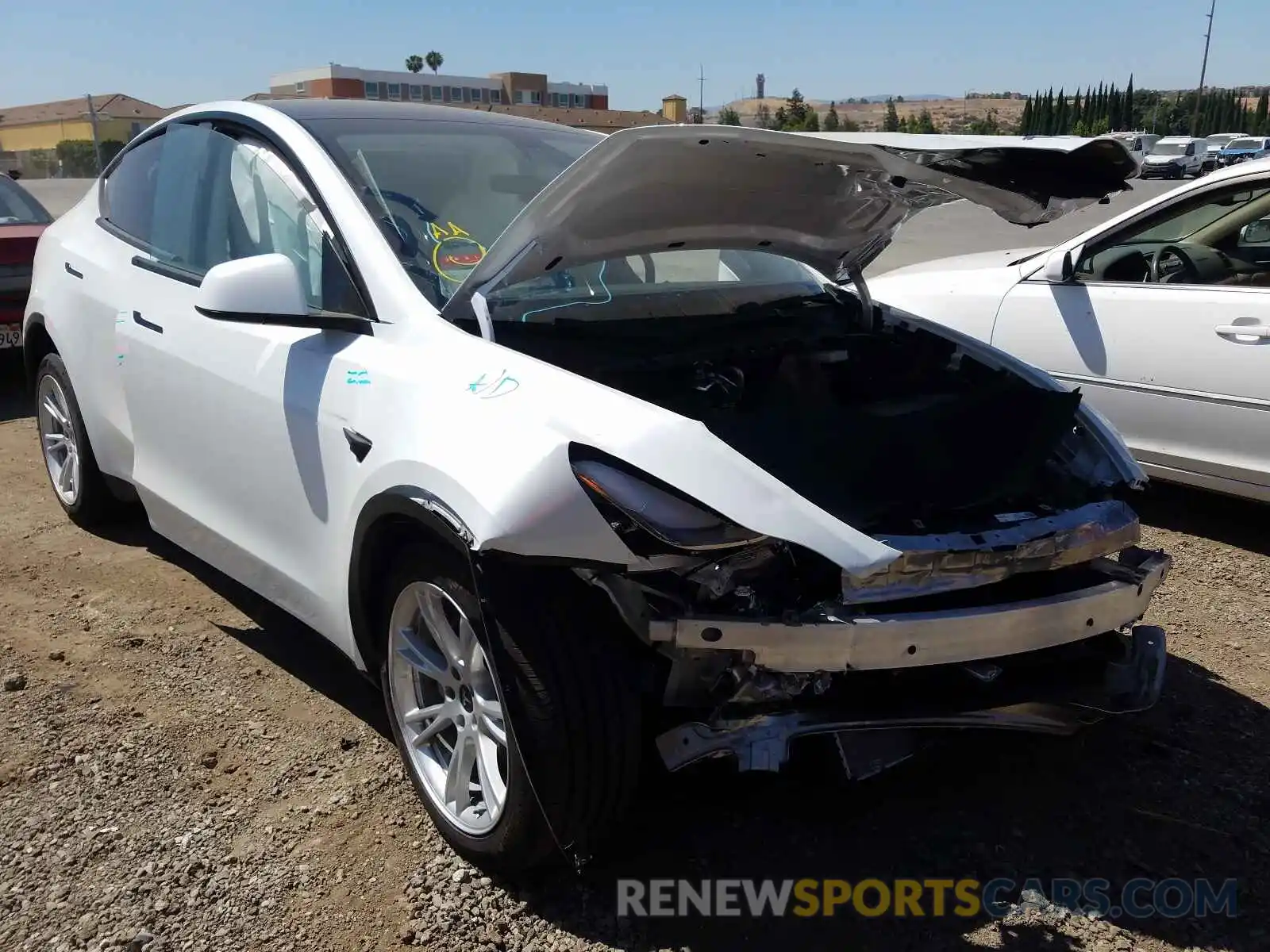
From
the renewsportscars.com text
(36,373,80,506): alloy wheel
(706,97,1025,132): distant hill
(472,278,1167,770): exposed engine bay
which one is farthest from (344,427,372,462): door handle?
(706,97,1025,132): distant hill

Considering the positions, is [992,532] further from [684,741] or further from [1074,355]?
[1074,355]

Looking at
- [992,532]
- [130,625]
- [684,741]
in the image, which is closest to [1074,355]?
[992,532]

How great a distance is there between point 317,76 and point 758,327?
7032 cm

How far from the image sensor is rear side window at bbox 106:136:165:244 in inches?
158

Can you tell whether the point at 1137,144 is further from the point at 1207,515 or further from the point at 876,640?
the point at 1207,515

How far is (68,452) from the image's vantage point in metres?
4.68

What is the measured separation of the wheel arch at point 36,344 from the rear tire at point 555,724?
2.98 meters

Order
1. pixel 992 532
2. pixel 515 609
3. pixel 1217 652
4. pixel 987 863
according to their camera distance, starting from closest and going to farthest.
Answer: pixel 515 609, pixel 992 532, pixel 987 863, pixel 1217 652

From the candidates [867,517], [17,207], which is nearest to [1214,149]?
[17,207]

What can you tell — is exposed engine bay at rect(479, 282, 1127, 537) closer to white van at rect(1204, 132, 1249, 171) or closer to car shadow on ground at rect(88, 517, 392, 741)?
car shadow on ground at rect(88, 517, 392, 741)

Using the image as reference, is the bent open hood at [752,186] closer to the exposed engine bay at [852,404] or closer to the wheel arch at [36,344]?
the exposed engine bay at [852,404]

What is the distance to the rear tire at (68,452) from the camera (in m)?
4.40

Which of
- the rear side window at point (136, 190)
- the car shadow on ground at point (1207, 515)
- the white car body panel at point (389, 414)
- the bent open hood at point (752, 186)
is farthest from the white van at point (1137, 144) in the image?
the rear side window at point (136, 190)

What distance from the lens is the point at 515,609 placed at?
7.32 ft
